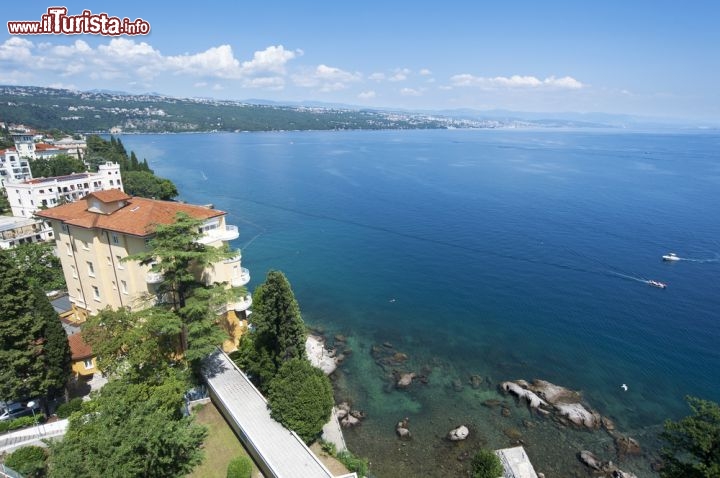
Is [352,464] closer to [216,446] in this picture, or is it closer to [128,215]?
[216,446]

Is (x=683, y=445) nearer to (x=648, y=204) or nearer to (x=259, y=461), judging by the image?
(x=259, y=461)

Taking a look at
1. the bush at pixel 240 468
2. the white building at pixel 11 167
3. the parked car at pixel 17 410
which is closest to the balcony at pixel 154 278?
the parked car at pixel 17 410

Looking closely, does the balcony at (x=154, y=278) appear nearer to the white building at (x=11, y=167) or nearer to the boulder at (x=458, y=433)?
the boulder at (x=458, y=433)

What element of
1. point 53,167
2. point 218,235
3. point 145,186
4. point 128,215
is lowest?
point 145,186

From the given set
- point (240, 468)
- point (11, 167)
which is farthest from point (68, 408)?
point (11, 167)

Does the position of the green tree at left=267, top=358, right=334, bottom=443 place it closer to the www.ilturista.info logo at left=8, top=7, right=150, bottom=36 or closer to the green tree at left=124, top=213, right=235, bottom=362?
the green tree at left=124, top=213, right=235, bottom=362

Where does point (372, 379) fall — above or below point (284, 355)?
below

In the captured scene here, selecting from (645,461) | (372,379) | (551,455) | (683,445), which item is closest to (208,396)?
(372,379)
